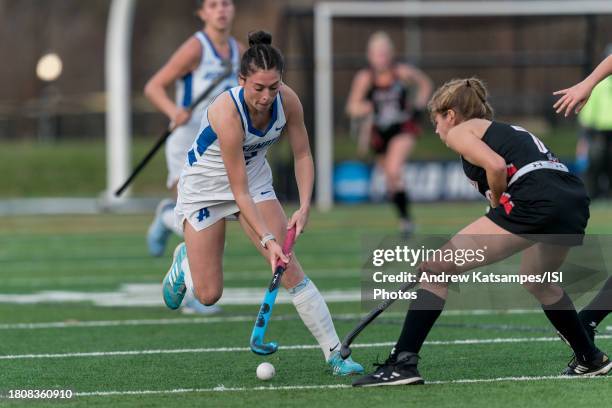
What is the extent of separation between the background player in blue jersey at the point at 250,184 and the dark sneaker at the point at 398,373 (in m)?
0.35

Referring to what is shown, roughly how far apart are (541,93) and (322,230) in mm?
8944

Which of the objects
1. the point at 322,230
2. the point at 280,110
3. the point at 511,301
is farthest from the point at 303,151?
the point at 322,230

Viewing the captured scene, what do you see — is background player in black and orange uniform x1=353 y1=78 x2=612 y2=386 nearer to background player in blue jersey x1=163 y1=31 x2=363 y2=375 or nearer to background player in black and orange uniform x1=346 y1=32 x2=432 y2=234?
background player in blue jersey x1=163 y1=31 x2=363 y2=375

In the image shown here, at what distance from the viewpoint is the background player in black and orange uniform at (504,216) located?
571 centimetres

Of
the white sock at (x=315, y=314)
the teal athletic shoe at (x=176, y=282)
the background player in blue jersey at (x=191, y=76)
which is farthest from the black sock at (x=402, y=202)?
the white sock at (x=315, y=314)

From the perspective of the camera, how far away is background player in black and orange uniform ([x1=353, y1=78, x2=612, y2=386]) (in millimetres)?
5715

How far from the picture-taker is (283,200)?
1958cm

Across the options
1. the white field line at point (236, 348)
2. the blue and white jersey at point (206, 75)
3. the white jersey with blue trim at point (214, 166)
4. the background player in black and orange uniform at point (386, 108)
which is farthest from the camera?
the background player in black and orange uniform at point (386, 108)

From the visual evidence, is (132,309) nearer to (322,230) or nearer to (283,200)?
(322,230)

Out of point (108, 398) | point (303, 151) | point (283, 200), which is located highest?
point (303, 151)

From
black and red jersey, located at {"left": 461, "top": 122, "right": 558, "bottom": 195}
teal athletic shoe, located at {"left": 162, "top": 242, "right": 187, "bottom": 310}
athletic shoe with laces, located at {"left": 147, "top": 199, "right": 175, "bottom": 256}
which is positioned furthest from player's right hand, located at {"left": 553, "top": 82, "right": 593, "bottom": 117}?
athletic shoe with laces, located at {"left": 147, "top": 199, "right": 175, "bottom": 256}

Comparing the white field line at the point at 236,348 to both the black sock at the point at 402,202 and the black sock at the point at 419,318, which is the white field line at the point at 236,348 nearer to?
the black sock at the point at 419,318

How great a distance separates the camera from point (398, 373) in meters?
5.79

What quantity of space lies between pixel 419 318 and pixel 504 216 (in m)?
0.59
